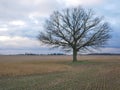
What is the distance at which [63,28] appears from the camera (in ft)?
176

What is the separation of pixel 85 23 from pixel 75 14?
8.06ft

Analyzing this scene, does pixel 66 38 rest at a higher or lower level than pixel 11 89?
higher

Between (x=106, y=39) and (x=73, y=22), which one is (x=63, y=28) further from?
(x=106, y=39)

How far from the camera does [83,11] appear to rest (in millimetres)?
55750

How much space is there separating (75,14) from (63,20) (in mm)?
2653

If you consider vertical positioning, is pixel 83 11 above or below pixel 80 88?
above

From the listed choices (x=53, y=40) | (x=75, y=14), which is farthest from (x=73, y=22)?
(x=53, y=40)

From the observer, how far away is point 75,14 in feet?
181

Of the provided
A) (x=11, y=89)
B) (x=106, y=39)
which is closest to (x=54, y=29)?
(x=106, y=39)

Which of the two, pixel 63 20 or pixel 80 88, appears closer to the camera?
pixel 80 88

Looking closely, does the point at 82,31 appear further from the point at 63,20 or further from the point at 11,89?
the point at 11,89

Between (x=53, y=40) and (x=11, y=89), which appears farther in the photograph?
(x=53, y=40)

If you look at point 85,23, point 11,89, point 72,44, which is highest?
point 85,23

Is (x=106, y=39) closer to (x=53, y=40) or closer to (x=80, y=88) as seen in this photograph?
(x=53, y=40)
